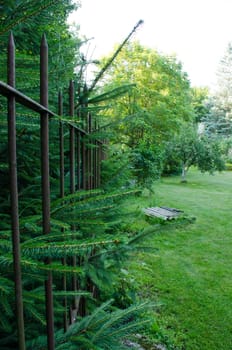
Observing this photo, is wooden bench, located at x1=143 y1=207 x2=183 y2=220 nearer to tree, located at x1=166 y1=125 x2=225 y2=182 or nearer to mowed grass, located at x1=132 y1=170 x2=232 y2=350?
mowed grass, located at x1=132 y1=170 x2=232 y2=350

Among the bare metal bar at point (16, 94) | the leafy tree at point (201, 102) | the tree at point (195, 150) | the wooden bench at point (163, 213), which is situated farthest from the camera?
the leafy tree at point (201, 102)

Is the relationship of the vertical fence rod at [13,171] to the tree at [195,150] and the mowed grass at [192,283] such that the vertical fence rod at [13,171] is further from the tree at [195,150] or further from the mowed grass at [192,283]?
→ the tree at [195,150]

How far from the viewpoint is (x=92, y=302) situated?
5.67 ft

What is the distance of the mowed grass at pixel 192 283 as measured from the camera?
2385 mm

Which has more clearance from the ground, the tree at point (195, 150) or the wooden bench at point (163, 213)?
the tree at point (195, 150)

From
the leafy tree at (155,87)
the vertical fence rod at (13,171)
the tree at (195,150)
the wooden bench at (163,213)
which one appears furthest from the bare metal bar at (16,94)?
the tree at (195,150)

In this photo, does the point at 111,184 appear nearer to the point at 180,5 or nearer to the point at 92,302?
the point at 92,302

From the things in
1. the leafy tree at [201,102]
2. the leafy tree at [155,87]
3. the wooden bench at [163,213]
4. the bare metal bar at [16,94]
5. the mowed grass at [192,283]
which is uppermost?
the leafy tree at [201,102]

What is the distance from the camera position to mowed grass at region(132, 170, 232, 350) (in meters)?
2.38

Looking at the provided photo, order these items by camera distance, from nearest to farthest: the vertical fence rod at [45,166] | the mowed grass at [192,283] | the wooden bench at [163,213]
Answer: the vertical fence rod at [45,166], the mowed grass at [192,283], the wooden bench at [163,213]

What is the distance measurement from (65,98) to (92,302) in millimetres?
1352

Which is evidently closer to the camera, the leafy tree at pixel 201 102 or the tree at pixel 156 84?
the tree at pixel 156 84

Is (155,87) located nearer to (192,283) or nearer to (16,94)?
(192,283)

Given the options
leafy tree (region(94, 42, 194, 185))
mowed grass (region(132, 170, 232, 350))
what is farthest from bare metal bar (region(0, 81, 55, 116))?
leafy tree (region(94, 42, 194, 185))
